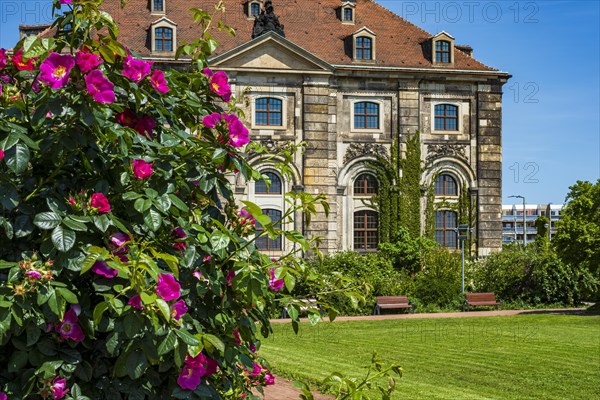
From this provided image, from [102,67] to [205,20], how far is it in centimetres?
93

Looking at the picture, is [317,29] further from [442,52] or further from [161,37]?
[161,37]

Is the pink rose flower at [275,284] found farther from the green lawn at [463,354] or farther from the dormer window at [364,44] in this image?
the dormer window at [364,44]

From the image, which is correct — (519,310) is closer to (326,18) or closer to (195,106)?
(326,18)

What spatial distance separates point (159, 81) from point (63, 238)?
49.8 inches

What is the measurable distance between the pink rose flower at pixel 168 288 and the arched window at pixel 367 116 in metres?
38.5

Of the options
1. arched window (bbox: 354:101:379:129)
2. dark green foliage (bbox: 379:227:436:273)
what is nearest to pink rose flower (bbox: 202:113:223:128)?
dark green foliage (bbox: 379:227:436:273)

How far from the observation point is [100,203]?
13.1 feet

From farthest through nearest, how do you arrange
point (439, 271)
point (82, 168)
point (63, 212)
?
point (439, 271) → point (82, 168) → point (63, 212)

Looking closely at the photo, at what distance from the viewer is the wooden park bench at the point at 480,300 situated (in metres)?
35.2

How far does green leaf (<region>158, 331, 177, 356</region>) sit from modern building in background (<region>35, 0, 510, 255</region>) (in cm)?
3519

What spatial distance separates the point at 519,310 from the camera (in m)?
35.4

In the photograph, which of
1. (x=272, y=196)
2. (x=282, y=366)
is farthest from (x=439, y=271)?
(x=282, y=366)

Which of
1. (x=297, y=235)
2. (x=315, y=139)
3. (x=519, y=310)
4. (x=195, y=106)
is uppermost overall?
(x=315, y=139)

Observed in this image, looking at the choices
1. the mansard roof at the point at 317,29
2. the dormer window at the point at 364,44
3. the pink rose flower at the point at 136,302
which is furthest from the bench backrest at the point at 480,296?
the pink rose flower at the point at 136,302
